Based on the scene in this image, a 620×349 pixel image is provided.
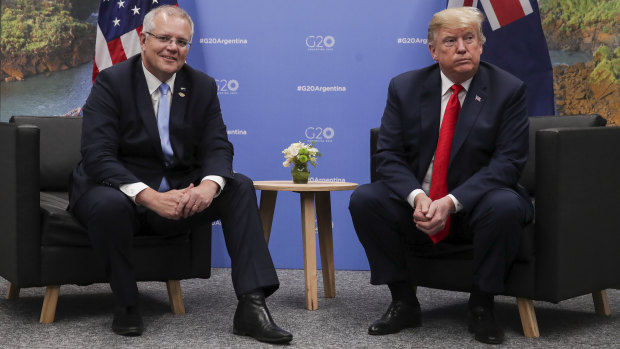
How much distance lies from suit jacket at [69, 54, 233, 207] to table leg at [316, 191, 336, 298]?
2.10 ft

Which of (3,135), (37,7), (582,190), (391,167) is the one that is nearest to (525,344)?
(582,190)

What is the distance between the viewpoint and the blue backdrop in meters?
4.10

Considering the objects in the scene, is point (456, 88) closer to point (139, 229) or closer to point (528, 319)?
point (528, 319)

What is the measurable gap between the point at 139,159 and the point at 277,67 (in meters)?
1.67

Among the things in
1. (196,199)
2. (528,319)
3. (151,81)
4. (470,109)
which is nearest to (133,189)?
(196,199)

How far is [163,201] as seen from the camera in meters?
2.43

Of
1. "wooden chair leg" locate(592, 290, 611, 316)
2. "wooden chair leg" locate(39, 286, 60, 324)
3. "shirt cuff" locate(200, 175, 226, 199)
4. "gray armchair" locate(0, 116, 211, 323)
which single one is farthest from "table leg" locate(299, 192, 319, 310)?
"wooden chair leg" locate(592, 290, 611, 316)

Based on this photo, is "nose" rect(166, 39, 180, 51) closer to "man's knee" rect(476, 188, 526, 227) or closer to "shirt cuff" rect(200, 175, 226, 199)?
"shirt cuff" rect(200, 175, 226, 199)

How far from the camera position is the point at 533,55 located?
157 inches

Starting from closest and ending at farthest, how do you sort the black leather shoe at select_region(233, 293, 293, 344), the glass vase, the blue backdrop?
the black leather shoe at select_region(233, 293, 293, 344) → the glass vase → the blue backdrop

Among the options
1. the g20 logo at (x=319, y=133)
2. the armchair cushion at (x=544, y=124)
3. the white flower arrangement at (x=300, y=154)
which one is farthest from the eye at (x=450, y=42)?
the g20 logo at (x=319, y=133)

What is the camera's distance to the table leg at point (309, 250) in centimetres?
296

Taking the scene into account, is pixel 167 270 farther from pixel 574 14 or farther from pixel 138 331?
pixel 574 14

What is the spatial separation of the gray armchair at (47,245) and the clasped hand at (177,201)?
0.24m
